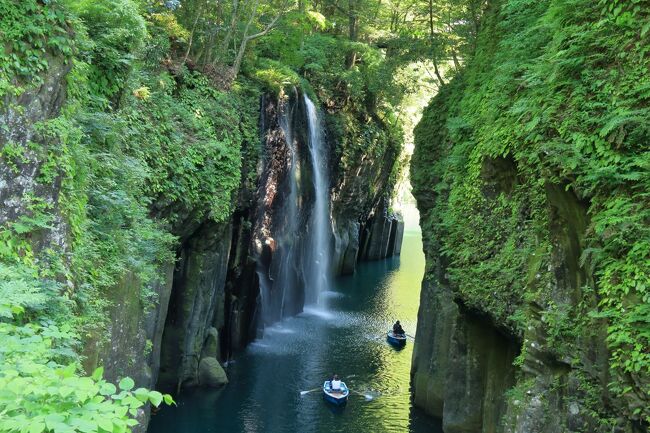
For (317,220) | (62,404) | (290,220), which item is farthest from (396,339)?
(62,404)

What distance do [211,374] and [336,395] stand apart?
166 inches

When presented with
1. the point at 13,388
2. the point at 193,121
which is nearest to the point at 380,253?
the point at 193,121

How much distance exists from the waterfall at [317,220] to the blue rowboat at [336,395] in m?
13.0

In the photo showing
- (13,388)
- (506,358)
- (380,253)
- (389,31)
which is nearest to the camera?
(13,388)

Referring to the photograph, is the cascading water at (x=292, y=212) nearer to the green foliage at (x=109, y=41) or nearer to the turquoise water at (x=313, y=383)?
the turquoise water at (x=313, y=383)

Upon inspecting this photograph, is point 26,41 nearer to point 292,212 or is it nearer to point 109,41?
point 109,41

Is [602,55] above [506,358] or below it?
above

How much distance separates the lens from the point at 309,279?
32.8m

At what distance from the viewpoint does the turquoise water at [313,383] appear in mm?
16953

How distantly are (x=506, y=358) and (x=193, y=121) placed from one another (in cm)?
1085

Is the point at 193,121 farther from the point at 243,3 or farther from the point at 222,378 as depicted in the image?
the point at 222,378

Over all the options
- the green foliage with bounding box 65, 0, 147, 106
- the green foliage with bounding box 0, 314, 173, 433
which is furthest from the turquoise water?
the green foliage with bounding box 0, 314, 173, 433

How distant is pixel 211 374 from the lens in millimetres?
19141

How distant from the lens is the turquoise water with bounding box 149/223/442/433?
17.0m
